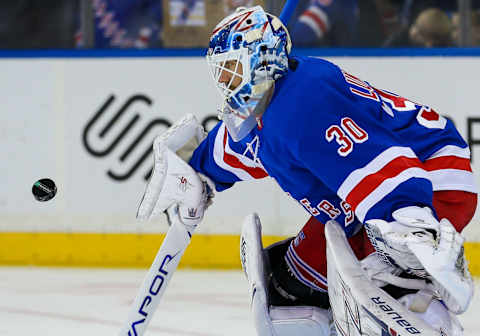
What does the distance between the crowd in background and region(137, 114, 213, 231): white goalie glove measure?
85.2 inches

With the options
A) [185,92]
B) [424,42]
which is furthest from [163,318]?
[424,42]

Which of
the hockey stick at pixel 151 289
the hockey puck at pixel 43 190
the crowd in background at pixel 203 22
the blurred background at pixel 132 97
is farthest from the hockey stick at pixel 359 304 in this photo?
the crowd in background at pixel 203 22

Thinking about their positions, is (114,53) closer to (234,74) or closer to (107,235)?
(107,235)

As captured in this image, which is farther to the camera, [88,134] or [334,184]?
[88,134]

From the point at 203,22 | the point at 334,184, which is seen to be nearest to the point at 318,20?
the point at 203,22

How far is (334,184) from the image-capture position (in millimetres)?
1906

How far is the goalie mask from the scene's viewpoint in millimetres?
2014

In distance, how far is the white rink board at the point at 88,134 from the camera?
177 inches

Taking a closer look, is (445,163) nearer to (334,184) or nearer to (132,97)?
(334,184)

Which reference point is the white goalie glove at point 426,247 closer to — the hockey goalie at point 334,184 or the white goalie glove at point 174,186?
the hockey goalie at point 334,184

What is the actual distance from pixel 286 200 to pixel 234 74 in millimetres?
2418

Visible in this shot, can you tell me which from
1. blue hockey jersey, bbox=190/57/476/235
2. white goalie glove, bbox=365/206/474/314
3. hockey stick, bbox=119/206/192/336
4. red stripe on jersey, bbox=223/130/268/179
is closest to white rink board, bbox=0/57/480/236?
red stripe on jersey, bbox=223/130/268/179

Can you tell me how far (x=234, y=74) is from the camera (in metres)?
2.03

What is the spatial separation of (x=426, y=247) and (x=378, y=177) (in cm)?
20
